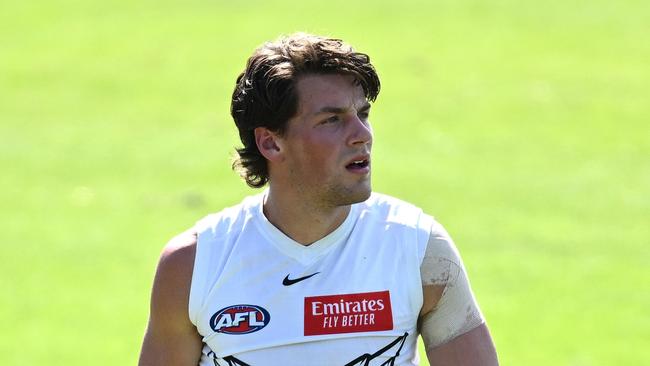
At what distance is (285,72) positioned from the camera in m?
4.37

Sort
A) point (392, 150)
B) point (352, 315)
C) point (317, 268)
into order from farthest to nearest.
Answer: point (392, 150), point (317, 268), point (352, 315)

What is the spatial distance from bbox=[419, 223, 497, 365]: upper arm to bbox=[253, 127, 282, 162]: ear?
21.4 inches

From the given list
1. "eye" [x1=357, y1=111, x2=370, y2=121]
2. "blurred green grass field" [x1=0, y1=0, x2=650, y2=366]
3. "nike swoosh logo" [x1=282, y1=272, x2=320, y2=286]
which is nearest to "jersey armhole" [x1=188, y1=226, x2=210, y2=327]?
"nike swoosh logo" [x1=282, y1=272, x2=320, y2=286]

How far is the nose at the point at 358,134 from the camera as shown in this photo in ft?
14.1

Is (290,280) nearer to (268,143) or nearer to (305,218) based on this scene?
(305,218)

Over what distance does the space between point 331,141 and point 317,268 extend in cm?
38

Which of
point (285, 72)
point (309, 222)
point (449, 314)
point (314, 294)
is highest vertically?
point (285, 72)

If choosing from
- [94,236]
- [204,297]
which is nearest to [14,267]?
[94,236]

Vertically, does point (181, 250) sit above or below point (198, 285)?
above

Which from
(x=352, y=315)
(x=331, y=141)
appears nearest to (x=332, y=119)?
(x=331, y=141)

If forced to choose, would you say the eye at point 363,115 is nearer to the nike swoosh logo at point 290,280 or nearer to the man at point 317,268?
the man at point 317,268

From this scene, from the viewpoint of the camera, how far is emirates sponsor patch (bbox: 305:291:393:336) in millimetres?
4281

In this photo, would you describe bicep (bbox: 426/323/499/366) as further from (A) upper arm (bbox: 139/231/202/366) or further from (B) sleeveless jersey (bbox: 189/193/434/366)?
(A) upper arm (bbox: 139/231/202/366)

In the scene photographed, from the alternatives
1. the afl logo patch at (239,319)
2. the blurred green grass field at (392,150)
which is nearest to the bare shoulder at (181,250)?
the afl logo patch at (239,319)
